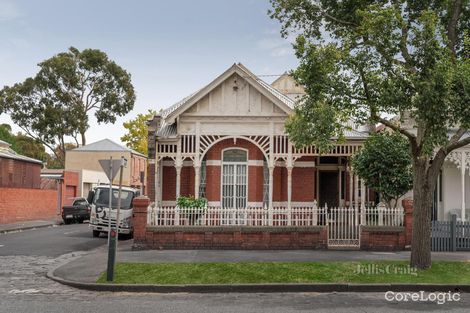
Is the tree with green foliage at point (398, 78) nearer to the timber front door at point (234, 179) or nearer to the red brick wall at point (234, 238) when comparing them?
the red brick wall at point (234, 238)

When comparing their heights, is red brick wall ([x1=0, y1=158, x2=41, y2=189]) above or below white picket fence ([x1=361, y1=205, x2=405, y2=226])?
above

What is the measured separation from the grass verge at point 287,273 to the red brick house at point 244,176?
3.68 metres

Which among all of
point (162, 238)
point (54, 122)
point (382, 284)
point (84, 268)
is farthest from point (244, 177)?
point (54, 122)

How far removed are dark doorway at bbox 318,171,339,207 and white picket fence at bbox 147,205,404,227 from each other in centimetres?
617

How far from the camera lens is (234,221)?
1861cm

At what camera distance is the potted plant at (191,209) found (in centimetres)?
1858

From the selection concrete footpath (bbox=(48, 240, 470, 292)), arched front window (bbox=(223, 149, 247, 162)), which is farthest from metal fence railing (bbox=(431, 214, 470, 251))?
arched front window (bbox=(223, 149, 247, 162))

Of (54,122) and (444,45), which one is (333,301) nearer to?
(444,45)

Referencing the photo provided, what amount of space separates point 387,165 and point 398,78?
7473mm

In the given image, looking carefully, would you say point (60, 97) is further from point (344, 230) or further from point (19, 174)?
point (344, 230)

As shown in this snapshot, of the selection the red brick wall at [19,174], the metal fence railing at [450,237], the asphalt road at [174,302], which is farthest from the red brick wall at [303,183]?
the red brick wall at [19,174]

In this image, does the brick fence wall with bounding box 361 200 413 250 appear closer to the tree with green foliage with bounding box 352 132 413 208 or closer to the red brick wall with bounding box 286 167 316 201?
the tree with green foliage with bounding box 352 132 413 208

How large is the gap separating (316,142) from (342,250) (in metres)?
5.24

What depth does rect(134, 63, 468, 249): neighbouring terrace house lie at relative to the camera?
59.7 feet
